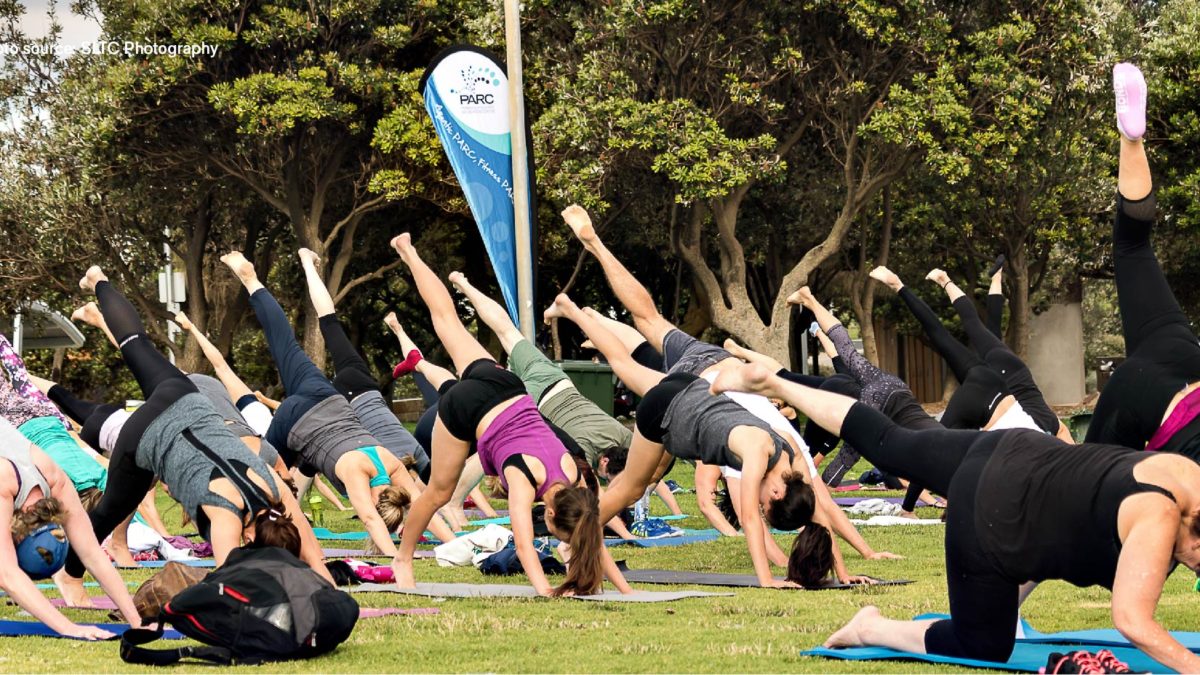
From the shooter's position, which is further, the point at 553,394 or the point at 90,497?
the point at 553,394

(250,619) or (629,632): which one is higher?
(250,619)

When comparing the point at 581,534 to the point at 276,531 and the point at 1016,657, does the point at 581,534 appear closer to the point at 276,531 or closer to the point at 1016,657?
the point at 276,531

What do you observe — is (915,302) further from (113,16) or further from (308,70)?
(113,16)

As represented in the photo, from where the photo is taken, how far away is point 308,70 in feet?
88.2

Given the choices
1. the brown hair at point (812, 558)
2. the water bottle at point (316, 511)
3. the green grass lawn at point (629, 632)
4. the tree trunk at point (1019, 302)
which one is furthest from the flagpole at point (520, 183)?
the tree trunk at point (1019, 302)

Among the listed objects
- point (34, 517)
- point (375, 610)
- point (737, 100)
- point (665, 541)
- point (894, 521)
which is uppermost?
point (737, 100)

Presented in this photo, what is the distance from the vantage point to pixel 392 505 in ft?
34.4

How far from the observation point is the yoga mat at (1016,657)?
19.1 feet

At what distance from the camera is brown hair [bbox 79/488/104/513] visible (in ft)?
30.3

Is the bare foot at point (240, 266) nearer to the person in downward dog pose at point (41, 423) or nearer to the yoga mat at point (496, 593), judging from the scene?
the person in downward dog pose at point (41, 423)

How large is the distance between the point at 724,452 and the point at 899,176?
65.2 ft

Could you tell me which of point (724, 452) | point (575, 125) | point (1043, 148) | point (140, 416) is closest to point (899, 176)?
point (1043, 148)

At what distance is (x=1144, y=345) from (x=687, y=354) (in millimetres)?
4714

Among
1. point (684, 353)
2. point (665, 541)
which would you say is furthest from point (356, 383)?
point (684, 353)
